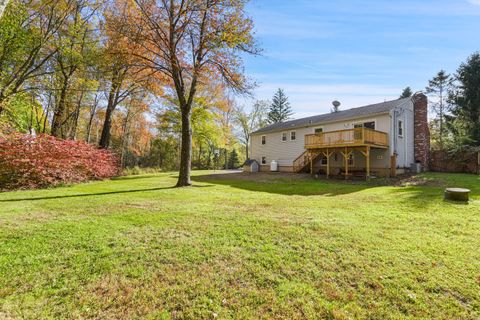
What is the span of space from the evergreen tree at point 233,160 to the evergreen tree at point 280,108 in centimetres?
896

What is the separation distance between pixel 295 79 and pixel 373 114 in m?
6.23

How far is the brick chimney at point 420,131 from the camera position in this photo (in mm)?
17203

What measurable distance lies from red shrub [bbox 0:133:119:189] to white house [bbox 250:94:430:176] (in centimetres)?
1391

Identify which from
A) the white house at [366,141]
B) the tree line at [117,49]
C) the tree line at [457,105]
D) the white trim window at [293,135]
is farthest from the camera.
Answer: the white trim window at [293,135]

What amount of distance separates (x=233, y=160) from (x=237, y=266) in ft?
120

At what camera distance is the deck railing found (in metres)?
13.7

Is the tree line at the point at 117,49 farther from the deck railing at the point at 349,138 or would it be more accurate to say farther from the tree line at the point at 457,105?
the tree line at the point at 457,105

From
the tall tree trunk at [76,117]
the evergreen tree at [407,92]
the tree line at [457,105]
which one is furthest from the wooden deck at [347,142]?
the evergreen tree at [407,92]

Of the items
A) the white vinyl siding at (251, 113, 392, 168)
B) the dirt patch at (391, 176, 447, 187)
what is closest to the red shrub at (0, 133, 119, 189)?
the white vinyl siding at (251, 113, 392, 168)

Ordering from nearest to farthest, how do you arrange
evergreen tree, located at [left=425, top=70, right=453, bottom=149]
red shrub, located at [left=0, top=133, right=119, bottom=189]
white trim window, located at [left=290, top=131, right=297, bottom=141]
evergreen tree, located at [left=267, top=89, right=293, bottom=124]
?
red shrub, located at [left=0, top=133, right=119, bottom=189] < white trim window, located at [left=290, top=131, right=297, bottom=141] < evergreen tree, located at [left=425, top=70, right=453, bottom=149] < evergreen tree, located at [left=267, top=89, right=293, bottom=124]

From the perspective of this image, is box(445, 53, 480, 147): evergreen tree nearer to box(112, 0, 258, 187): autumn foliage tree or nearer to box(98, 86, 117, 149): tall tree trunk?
box(112, 0, 258, 187): autumn foliage tree

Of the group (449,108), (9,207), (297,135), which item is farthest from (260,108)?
(9,207)

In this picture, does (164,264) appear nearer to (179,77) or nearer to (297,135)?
(179,77)

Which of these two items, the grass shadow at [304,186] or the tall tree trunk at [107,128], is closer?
the grass shadow at [304,186]
